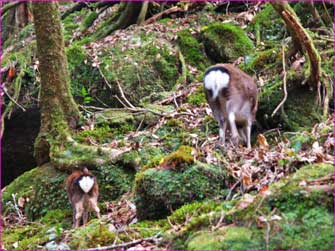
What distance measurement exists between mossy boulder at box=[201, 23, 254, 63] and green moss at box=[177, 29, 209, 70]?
17 cm

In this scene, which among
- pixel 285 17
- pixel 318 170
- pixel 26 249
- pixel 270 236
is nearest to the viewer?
pixel 270 236

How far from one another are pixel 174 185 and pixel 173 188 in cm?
3

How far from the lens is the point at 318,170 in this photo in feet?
17.3

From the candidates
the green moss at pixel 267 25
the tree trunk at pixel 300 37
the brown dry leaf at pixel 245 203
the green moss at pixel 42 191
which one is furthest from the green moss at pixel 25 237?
the green moss at pixel 267 25

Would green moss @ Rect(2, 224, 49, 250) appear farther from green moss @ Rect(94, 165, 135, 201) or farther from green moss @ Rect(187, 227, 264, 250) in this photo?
green moss @ Rect(187, 227, 264, 250)

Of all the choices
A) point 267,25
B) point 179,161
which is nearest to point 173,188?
point 179,161

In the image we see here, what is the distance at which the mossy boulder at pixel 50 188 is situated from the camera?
9258 millimetres

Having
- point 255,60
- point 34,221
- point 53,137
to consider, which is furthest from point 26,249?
point 255,60

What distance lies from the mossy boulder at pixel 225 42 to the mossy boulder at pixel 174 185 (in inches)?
236

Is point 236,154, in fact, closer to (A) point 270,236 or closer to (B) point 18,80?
(A) point 270,236

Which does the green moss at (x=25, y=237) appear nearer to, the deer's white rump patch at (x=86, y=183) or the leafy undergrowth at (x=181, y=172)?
the leafy undergrowth at (x=181, y=172)

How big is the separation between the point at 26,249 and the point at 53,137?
289 centimetres

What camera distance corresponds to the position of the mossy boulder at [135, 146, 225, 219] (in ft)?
21.7

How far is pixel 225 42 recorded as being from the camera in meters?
12.9
